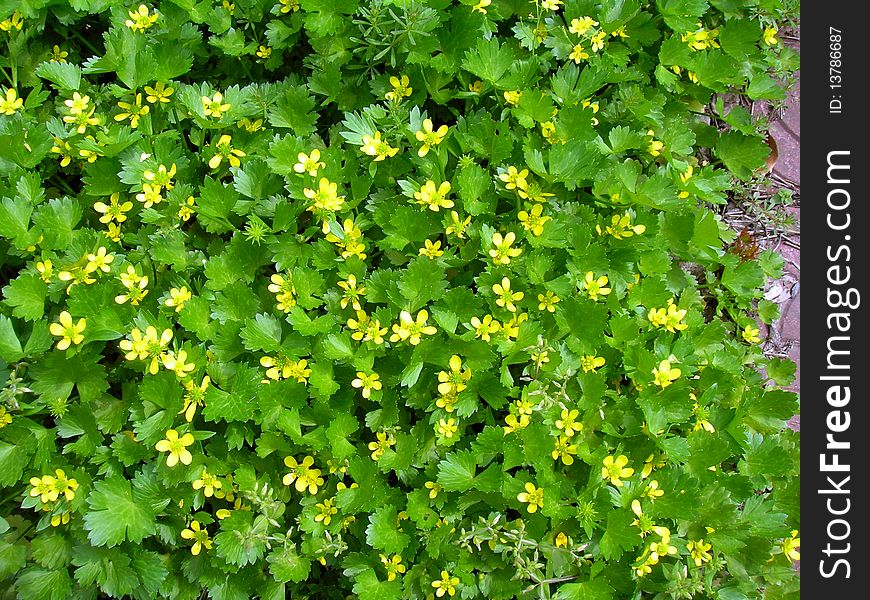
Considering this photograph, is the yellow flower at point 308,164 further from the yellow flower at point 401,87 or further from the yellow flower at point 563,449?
the yellow flower at point 563,449

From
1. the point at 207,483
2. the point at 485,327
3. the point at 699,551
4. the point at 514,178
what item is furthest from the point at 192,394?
the point at 699,551

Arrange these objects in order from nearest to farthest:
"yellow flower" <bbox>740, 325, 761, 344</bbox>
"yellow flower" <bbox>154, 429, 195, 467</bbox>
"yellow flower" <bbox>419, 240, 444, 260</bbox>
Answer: "yellow flower" <bbox>154, 429, 195, 467</bbox> < "yellow flower" <bbox>419, 240, 444, 260</bbox> < "yellow flower" <bbox>740, 325, 761, 344</bbox>

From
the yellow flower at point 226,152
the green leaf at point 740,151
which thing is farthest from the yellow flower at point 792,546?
the yellow flower at point 226,152

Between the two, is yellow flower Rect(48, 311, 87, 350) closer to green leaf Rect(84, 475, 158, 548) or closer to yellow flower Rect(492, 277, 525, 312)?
green leaf Rect(84, 475, 158, 548)

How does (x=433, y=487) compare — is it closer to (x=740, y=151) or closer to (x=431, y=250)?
(x=431, y=250)

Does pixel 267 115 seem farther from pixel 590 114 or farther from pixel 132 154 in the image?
Answer: pixel 590 114

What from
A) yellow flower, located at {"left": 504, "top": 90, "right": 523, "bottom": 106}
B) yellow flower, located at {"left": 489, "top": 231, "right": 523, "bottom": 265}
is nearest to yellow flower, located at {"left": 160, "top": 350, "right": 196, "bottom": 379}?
yellow flower, located at {"left": 489, "top": 231, "right": 523, "bottom": 265}

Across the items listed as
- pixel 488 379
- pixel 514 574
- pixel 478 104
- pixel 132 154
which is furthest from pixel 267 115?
pixel 514 574
